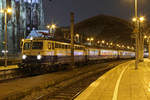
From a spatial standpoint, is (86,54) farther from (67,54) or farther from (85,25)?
(85,25)

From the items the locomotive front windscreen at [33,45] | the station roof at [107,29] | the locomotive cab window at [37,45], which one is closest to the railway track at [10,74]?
the locomotive front windscreen at [33,45]

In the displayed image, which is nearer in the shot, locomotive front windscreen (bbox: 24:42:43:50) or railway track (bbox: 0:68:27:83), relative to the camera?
railway track (bbox: 0:68:27:83)

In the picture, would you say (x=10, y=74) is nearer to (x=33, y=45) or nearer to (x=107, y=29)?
(x=33, y=45)

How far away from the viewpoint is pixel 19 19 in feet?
383

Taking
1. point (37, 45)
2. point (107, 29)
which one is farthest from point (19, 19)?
point (37, 45)

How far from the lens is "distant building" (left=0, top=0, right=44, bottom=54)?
99994 mm

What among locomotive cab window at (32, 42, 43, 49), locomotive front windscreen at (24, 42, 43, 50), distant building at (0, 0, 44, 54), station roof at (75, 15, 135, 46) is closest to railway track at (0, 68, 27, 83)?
locomotive front windscreen at (24, 42, 43, 50)

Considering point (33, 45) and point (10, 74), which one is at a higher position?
point (33, 45)

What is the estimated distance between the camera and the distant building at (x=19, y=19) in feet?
328

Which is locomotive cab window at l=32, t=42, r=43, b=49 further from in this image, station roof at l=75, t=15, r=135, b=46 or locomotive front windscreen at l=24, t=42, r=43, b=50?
station roof at l=75, t=15, r=135, b=46

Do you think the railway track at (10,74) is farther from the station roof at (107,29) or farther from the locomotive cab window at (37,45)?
the station roof at (107,29)

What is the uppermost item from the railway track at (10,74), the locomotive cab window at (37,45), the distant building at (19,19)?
the distant building at (19,19)

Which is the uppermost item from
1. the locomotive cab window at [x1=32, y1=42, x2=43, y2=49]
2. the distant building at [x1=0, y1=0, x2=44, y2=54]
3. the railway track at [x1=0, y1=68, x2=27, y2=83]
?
the distant building at [x1=0, y1=0, x2=44, y2=54]

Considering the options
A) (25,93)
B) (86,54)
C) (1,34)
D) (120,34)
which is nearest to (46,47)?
(25,93)
